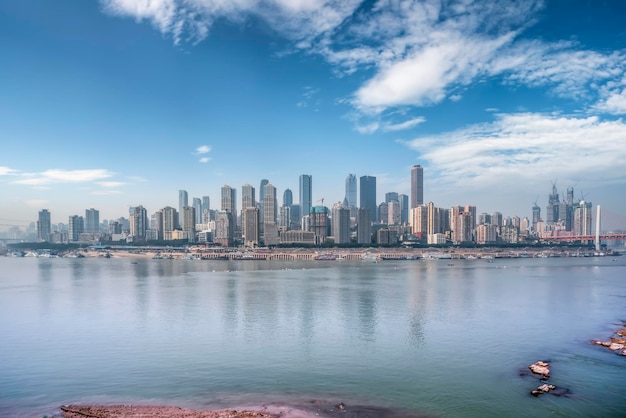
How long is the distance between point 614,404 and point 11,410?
2351 cm

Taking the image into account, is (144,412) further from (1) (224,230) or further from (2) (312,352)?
(1) (224,230)

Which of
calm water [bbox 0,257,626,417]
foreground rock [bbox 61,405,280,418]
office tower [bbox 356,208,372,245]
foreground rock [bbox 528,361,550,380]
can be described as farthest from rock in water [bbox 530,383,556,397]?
office tower [bbox 356,208,372,245]

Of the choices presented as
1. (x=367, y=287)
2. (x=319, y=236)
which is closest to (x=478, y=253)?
(x=319, y=236)

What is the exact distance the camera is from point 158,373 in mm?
21344

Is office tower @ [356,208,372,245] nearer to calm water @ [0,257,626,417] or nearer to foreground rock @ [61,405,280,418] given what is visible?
calm water @ [0,257,626,417]

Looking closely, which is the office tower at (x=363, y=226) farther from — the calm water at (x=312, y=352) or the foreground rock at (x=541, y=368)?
the foreground rock at (x=541, y=368)

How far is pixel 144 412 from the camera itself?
53.8 feet

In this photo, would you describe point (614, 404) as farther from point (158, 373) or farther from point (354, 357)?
point (158, 373)

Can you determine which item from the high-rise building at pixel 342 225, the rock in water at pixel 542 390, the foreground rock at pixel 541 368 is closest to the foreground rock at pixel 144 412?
the rock in water at pixel 542 390

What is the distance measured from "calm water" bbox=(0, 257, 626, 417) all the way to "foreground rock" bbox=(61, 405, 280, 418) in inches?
36.7

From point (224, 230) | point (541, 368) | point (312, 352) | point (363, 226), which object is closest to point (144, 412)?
point (312, 352)

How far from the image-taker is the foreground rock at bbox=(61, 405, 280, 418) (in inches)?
629

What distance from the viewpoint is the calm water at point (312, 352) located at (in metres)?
18.3

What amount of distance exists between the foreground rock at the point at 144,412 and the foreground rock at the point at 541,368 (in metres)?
12.9
